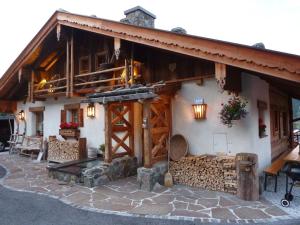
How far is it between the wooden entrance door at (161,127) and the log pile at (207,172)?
0.66 meters

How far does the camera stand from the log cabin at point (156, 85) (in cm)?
599

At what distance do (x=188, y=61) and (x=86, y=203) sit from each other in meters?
5.21

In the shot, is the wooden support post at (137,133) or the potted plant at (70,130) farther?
the potted plant at (70,130)

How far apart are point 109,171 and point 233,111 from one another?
407 cm

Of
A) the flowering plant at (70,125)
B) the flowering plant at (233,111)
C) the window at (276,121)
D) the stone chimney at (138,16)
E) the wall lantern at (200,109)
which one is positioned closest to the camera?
the flowering plant at (233,111)

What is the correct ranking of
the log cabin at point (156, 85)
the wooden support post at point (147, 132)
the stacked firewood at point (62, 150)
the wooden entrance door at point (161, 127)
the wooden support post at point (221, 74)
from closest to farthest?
the wooden support post at point (221, 74) < the log cabin at point (156, 85) < the wooden support post at point (147, 132) < the wooden entrance door at point (161, 127) < the stacked firewood at point (62, 150)

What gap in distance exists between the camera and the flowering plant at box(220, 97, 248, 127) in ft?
21.3

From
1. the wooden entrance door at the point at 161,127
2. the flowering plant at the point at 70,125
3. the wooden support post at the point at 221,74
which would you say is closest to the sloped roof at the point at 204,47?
the wooden support post at the point at 221,74

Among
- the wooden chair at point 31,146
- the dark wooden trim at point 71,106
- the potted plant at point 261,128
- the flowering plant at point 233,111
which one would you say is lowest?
the wooden chair at point 31,146

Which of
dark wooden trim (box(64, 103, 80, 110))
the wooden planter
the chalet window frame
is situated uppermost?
the chalet window frame

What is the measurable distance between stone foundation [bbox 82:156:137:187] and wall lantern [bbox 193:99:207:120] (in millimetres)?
2696

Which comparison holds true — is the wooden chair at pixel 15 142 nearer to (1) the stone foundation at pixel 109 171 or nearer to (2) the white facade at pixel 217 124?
(1) the stone foundation at pixel 109 171

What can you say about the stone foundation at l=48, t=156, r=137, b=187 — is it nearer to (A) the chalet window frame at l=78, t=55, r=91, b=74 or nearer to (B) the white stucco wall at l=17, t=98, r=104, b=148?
(B) the white stucco wall at l=17, t=98, r=104, b=148

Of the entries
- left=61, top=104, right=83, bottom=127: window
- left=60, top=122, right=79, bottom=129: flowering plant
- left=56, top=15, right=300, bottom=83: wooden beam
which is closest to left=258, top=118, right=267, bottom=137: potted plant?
left=56, top=15, right=300, bottom=83: wooden beam
